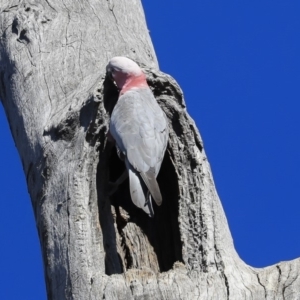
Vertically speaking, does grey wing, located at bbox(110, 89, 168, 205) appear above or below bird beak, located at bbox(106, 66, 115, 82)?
below

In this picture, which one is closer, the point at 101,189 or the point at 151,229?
the point at 101,189

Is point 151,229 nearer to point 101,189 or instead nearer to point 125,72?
point 101,189

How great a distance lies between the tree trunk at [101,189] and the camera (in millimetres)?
3744

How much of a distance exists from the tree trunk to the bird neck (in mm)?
51

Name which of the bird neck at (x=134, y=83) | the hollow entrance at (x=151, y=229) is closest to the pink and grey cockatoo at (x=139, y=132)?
the bird neck at (x=134, y=83)

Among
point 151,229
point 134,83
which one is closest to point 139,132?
point 134,83

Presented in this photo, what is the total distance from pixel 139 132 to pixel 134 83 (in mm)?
206

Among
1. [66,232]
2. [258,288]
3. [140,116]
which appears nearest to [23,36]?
[140,116]

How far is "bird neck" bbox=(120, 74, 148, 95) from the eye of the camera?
411cm

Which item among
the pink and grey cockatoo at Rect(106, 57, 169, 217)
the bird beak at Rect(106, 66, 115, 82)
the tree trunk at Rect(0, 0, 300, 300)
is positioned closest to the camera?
the tree trunk at Rect(0, 0, 300, 300)

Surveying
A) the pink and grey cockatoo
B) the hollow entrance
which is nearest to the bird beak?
the pink and grey cockatoo

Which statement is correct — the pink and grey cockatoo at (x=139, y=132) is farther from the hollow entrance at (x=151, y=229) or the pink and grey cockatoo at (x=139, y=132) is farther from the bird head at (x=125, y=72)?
the hollow entrance at (x=151, y=229)

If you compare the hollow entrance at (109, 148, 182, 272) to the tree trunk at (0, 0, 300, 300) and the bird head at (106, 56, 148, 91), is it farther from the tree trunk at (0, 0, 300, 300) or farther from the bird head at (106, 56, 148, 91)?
the bird head at (106, 56, 148, 91)

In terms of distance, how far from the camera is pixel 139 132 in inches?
164
